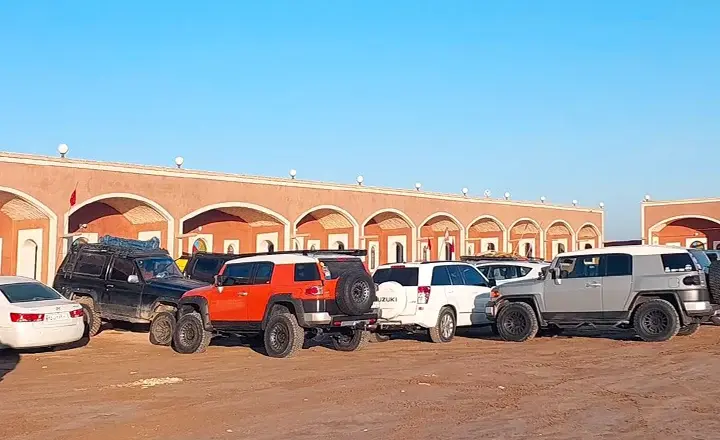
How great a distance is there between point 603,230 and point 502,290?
39523 mm

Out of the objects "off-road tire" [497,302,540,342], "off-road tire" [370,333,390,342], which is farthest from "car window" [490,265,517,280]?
"off-road tire" [370,333,390,342]

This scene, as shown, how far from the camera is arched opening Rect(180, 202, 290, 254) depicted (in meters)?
33.9

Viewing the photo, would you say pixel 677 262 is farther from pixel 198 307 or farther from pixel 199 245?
pixel 199 245

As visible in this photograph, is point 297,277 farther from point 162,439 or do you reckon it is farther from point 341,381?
point 162,439

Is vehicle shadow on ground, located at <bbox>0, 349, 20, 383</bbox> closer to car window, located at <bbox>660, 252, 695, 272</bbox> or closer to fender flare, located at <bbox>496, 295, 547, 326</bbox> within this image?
fender flare, located at <bbox>496, 295, 547, 326</bbox>

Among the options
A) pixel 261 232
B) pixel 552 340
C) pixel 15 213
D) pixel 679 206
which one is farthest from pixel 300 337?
pixel 679 206

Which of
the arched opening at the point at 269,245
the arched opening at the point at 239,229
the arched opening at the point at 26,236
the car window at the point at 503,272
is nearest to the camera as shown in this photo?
the car window at the point at 503,272

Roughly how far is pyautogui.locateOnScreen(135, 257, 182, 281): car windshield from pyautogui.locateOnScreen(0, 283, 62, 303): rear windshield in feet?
8.30

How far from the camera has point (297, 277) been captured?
14.7 meters

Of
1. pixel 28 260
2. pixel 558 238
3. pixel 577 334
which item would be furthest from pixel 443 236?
pixel 577 334

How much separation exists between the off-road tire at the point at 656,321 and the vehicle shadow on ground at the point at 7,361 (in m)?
11.5

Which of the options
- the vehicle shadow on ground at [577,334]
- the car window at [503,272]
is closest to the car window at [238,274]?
the vehicle shadow on ground at [577,334]

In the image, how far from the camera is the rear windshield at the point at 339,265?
1472 cm

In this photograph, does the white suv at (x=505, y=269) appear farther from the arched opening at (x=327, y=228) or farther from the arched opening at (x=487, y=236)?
the arched opening at (x=487, y=236)
